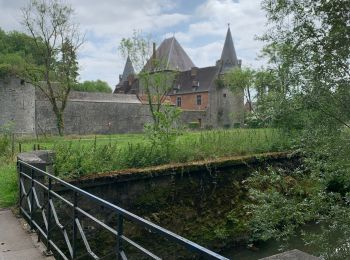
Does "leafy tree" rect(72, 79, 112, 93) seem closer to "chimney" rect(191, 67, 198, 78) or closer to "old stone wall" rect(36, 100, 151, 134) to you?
"chimney" rect(191, 67, 198, 78)

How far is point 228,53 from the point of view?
4706 centimetres

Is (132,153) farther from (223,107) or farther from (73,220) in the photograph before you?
(223,107)

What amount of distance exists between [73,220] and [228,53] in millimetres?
45513

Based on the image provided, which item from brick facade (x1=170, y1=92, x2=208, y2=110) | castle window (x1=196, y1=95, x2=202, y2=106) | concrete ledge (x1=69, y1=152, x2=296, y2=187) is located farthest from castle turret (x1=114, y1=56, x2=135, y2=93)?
concrete ledge (x1=69, y1=152, x2=296, y2=187)

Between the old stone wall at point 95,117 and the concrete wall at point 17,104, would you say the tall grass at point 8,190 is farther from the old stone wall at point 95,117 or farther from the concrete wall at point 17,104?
the old stone wall at point 95,117

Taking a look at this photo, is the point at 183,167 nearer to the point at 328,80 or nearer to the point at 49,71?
the point at 328,80

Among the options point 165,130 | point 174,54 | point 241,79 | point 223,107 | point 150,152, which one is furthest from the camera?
point 174,54

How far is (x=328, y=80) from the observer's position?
19.4 feet

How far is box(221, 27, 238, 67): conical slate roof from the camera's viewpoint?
152 feet

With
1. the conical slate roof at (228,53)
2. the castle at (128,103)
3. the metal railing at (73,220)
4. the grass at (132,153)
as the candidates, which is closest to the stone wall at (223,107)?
the castle at (128,103)

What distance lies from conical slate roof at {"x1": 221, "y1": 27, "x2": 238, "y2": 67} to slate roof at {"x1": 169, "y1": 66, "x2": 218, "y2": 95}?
1674 millimetres

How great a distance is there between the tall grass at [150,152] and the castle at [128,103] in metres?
7.85

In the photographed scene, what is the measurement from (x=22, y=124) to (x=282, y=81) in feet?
71.3

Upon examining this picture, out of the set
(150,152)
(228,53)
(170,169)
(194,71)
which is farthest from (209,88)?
(170,169)
